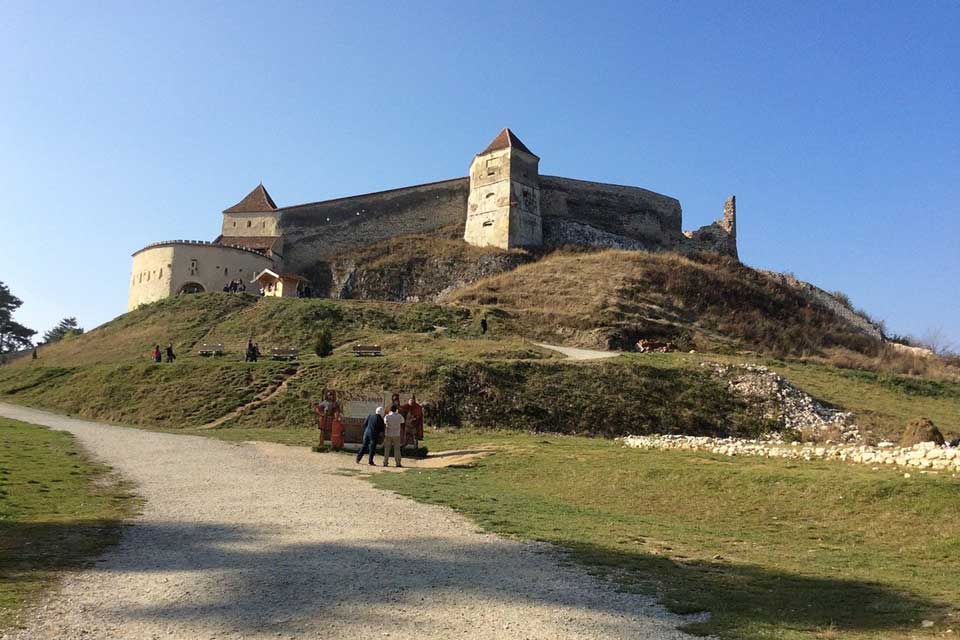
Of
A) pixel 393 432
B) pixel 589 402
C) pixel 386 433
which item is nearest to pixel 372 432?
pixel 386 433

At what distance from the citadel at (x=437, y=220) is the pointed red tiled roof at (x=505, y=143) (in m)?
0.09

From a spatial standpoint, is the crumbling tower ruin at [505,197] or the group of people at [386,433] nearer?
the group of people at [386,433]

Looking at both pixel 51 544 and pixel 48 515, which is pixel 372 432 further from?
pixel 51 544

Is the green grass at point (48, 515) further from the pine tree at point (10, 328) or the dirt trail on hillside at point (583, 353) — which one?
the pine tree at point (10, 328)

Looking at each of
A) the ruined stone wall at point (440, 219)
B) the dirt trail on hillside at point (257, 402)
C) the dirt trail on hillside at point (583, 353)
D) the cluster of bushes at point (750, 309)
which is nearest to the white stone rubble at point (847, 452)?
the dirt trail on hillside at point (583, 353)

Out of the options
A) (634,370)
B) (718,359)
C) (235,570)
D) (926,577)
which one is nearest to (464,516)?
(235,570)

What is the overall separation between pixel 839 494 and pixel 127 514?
9493 millimetres

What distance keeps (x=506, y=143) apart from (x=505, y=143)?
122 millimetres

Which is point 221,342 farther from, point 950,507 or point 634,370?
point 950,507

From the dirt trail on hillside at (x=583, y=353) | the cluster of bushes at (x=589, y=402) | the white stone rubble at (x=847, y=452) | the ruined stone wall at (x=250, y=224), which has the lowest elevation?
the white stone rubble at (x=847, y=452)

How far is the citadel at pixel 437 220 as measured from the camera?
5500 centimetres

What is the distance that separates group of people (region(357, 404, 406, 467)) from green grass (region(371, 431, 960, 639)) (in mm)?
1320

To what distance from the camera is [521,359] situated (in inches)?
1123

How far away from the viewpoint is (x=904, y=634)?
5.31 meters
